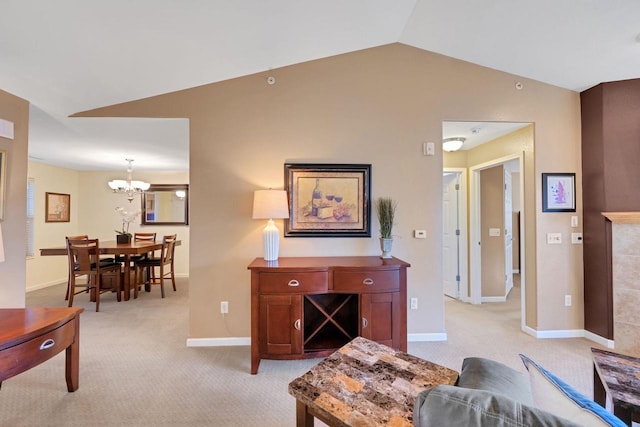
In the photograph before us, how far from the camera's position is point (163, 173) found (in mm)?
5934

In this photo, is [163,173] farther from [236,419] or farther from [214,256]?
[236,419]

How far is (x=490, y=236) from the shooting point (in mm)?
4188

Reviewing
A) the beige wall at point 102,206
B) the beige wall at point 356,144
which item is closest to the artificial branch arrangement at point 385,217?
the beige wall at point 356,144

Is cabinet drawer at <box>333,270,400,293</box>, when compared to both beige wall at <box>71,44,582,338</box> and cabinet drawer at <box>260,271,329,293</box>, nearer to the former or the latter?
cabinet drawer at <box>260,271,329,293</box>

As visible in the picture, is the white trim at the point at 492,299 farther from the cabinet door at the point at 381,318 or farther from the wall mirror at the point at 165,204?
the wall mirror at the point at 165,204

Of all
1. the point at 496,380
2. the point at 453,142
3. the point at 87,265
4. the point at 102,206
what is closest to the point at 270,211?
the point at 496,380

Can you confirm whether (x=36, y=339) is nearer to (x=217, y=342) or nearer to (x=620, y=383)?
(x=217, y=342)

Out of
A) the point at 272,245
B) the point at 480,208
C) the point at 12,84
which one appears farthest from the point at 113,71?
the point at 480,208

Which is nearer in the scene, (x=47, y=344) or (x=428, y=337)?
(x=47, y=344)

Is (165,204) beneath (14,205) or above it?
above

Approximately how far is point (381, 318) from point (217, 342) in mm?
1629

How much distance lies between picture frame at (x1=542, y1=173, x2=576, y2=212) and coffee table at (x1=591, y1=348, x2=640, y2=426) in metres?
1.95

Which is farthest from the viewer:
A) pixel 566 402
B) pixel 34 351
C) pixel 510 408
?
pixel 34 351

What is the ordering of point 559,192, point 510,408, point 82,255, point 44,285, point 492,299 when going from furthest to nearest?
point 44,285 < point 492,299 < point 82,255 < point 559,192 < point 510,408
